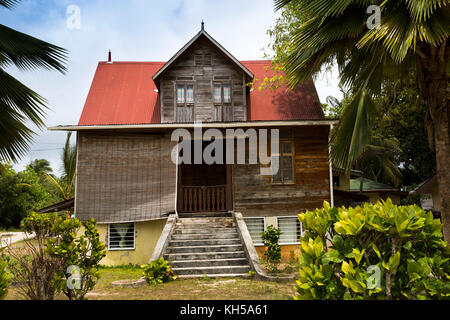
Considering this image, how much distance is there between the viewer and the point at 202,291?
296 inches

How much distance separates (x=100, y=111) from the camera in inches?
574

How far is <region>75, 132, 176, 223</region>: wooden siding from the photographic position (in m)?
13.1

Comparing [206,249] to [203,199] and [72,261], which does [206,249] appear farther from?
[72,261]

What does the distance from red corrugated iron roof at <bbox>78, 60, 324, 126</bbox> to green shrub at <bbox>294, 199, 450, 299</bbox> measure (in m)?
10.9

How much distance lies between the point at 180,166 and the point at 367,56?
23.7 ft

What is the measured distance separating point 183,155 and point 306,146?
15.6 feet

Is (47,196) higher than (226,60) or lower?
lower

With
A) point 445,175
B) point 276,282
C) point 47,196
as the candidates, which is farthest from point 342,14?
point 47,196

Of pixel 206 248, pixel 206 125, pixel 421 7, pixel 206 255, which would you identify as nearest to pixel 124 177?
pixel 206 125

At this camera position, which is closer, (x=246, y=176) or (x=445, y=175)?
(x=445, y=175)

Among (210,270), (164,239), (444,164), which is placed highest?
(444,164)

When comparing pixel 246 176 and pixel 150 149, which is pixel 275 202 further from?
pixel 150 149

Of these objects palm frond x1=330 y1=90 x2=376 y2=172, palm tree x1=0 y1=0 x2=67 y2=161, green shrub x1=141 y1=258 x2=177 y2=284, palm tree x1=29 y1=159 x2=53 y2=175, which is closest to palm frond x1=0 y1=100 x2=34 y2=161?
palm tree x1=0 y1=0 x2=67 y2=161

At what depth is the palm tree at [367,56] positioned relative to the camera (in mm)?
7086
